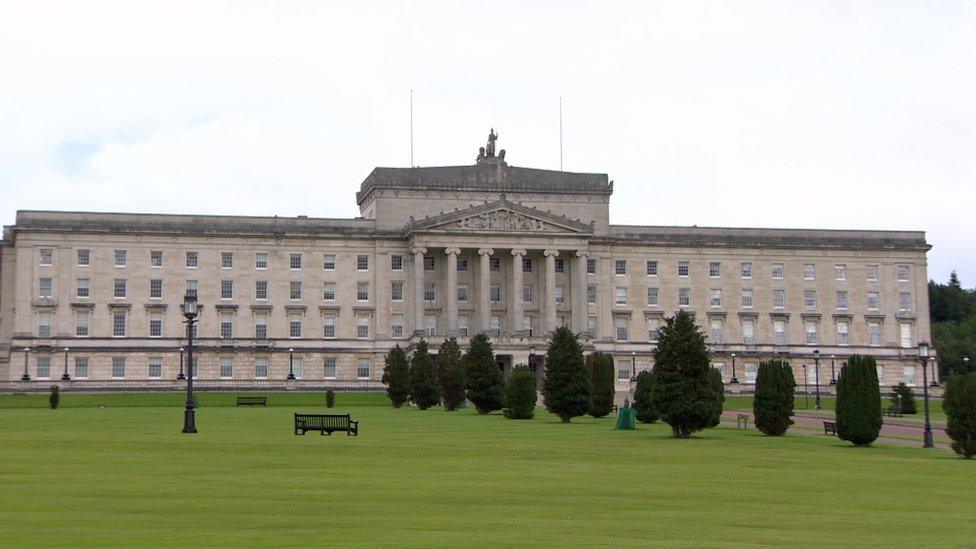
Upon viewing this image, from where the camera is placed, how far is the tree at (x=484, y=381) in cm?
7825

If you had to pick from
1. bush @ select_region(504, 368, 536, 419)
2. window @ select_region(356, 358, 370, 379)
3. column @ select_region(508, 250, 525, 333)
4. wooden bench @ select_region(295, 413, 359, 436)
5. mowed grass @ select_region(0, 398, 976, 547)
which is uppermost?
column @ select_region(508, 250, 525, 333)

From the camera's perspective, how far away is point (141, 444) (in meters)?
42.8

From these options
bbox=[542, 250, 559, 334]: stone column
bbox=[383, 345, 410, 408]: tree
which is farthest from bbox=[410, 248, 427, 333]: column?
bbox=[383, 345, 410, 408]: tree

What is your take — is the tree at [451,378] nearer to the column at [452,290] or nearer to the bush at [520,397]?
the bush at [520,397]

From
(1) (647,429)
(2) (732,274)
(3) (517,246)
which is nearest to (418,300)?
(3) (517,246)

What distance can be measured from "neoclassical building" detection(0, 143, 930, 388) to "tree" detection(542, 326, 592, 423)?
4830cm

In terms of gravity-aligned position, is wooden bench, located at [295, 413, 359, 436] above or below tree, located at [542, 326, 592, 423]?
below

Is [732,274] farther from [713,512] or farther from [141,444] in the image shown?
[713,512]

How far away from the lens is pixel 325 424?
51469mm

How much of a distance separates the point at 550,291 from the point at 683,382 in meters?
68.4

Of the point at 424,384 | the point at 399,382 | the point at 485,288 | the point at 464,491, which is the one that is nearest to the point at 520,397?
the point at 424,384

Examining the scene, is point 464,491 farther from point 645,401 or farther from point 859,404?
point 645,401

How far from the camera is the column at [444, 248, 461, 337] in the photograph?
122 meters

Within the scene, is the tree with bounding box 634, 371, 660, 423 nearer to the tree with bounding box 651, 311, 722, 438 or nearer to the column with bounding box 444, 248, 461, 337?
the tree with bounding box 651, 311, 722, 438
